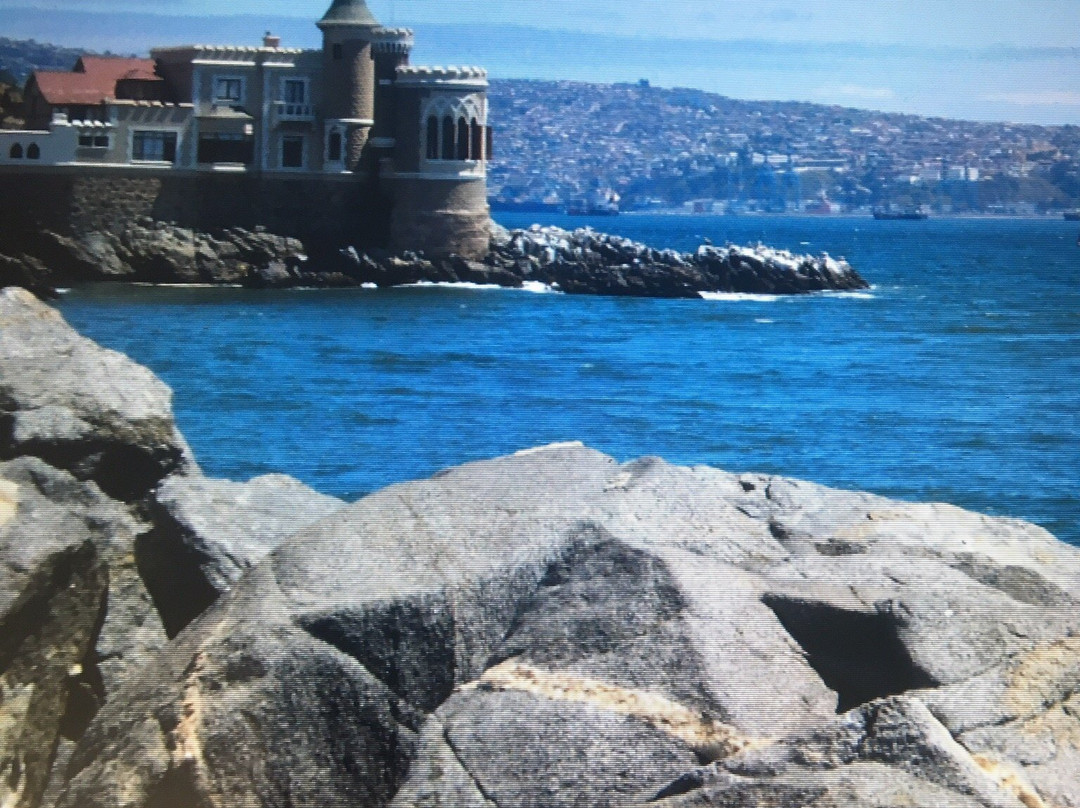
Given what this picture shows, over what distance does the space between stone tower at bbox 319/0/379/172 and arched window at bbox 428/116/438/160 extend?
0.88 metres

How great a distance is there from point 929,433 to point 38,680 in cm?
694

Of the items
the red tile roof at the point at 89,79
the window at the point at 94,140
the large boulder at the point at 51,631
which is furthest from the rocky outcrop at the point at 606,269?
the large boulder at the point at 51,631

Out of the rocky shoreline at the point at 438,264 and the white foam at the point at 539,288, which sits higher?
the rocky shoreline at the point at 438,264

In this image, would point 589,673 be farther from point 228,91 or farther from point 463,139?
point 228,91

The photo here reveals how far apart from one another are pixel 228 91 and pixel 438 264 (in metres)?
3.95

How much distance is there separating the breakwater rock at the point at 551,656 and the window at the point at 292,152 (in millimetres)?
22280

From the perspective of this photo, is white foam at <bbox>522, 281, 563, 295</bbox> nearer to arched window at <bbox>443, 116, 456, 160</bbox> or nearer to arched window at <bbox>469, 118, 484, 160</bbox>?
arched window at <bbox>469, 118, 484, 160</bbox>

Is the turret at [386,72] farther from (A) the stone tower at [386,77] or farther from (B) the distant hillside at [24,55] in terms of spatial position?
(B) the distant hillside at [24,55]

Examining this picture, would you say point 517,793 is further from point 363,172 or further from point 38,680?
point 363,172

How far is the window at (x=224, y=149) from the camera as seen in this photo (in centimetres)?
2489

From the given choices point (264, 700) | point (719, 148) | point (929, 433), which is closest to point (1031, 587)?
point (264, 700)

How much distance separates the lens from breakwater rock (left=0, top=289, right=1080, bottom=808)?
260cm

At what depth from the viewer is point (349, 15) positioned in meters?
24.5

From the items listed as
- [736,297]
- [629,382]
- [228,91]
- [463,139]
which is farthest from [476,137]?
[629,382]
